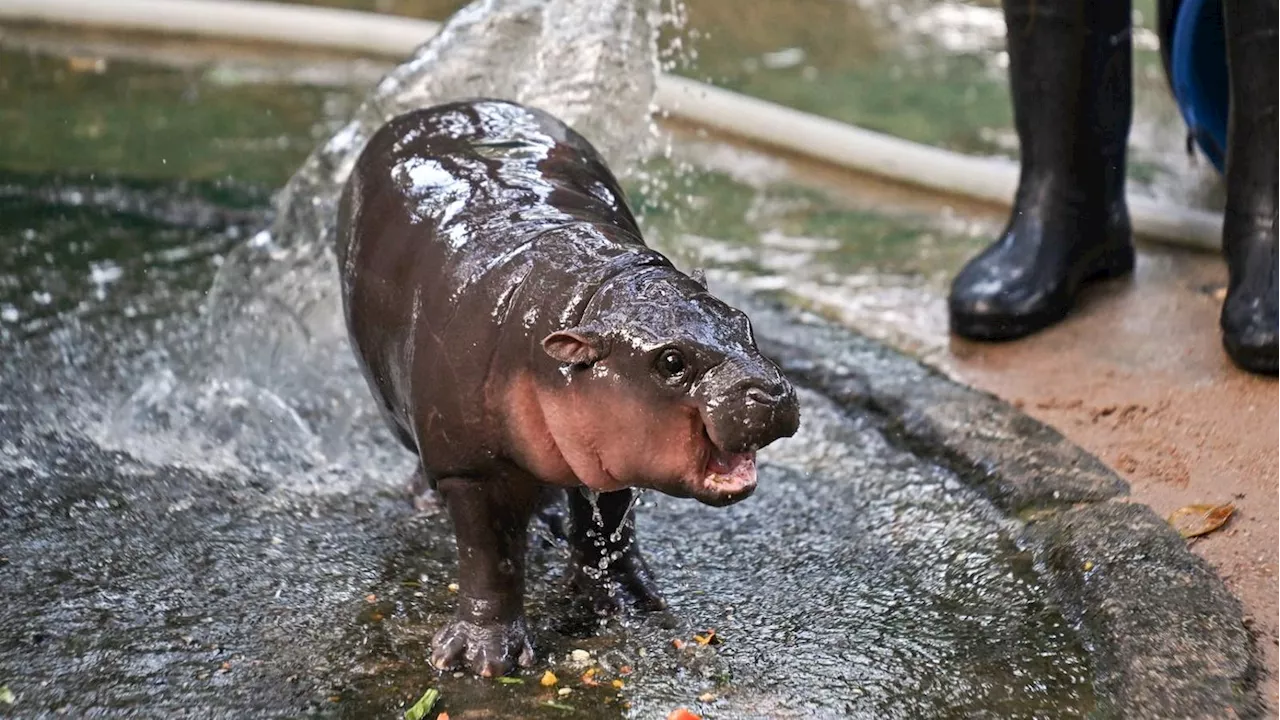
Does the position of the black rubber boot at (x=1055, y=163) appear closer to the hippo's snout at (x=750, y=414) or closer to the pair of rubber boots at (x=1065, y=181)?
the pair of rubber boots at (x=1065, y=181)

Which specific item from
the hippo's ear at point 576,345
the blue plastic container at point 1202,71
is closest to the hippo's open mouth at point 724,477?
the hippo's ear at point 576,345

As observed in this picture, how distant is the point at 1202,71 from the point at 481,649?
318cm

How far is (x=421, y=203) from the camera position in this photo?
291 centimetres

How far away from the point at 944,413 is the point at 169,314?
232 cm

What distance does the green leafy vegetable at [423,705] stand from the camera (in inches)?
100

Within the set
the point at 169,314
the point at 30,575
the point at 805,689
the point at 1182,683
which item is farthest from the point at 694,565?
the point at 169,314

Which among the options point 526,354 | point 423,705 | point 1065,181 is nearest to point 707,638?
point 423,705

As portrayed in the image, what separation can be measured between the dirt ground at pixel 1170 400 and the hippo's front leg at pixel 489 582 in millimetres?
1345

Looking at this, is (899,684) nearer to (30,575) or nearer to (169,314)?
(30,575)

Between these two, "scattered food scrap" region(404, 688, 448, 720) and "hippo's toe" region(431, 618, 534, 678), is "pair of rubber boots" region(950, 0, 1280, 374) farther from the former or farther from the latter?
"scattered food scrap" region(404, 688, 448, 720)

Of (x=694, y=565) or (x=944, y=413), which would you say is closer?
(x=694, y=565)

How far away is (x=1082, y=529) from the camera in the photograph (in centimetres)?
312

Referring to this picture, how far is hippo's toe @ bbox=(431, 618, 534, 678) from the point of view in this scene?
2.71 m

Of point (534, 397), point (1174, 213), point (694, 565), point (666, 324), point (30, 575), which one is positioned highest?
point (666, 324)
